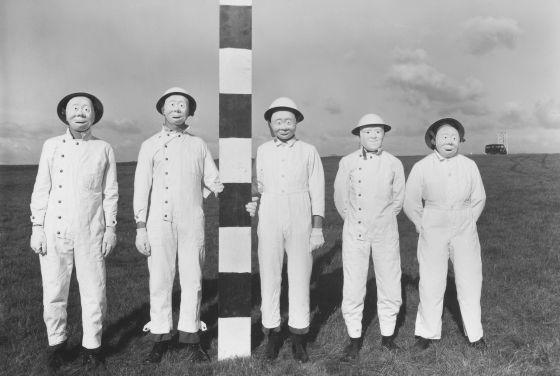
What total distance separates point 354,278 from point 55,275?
263 centimetres

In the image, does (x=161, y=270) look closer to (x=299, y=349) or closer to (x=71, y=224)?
(x=71, y=224)

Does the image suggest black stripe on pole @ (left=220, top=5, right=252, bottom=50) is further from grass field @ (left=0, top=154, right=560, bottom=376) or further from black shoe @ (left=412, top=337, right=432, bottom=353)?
black shoe @ (left=412, top=337, right=432, bottom=353)

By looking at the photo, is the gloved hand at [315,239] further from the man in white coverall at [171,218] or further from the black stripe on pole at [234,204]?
the man in white coverall at [171,218]

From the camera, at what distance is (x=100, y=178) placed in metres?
4.08

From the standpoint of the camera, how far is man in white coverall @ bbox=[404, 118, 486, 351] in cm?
438

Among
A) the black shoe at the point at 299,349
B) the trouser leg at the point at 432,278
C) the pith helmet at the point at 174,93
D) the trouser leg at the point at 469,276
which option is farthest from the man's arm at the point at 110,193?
the trouser leg at the point at 469,276

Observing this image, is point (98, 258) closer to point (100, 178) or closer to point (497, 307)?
point (100, 178)

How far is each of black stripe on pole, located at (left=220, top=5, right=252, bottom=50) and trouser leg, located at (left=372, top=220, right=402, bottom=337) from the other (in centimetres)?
214

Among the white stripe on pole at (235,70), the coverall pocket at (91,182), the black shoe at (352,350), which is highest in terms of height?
the white stripe on pole at (235,70)

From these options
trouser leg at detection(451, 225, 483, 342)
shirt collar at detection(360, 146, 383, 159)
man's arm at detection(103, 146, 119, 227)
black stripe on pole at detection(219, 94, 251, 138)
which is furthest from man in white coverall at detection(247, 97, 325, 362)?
trouser leg at detection(451, 225, 483, 342)

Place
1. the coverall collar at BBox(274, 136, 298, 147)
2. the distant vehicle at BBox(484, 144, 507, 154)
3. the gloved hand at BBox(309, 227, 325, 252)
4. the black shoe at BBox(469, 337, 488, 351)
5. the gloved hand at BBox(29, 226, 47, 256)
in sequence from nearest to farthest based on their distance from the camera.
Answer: the gloved hand at BBox(29, 226, 47, 256) < the gloved hand at BBox(309, 227, 325, 252) < the coverall collar at BBox(274, 136, 298, 147) < the black shoe at BBox(469, 337, 488, 351) < the distant vehicle at BBox(484, 144, 507, 154)

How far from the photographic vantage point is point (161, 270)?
4.10 metres

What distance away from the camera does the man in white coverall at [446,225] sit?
4375 millimetres

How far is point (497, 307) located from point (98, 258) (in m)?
4.52
